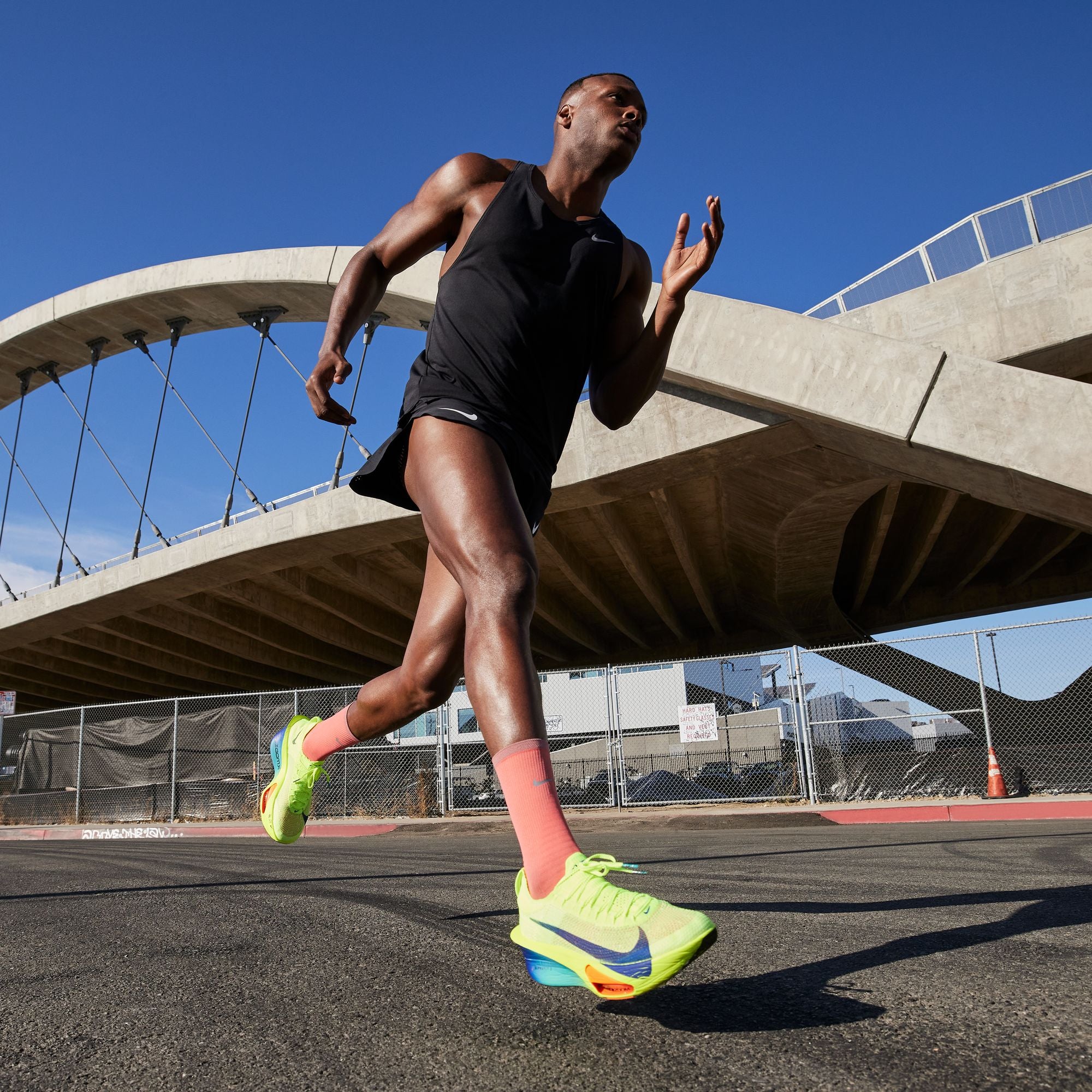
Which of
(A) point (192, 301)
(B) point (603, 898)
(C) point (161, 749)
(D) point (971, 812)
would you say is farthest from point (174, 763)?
(B) point (603, 898)

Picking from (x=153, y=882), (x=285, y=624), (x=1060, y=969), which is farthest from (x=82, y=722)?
(x=1060, y=969)

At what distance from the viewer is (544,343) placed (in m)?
2.25

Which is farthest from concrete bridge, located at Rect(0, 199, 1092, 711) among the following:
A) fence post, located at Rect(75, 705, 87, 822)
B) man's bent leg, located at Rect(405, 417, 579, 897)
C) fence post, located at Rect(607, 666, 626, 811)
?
man's bent leg, located at Rect(405, 417, 579, 897)

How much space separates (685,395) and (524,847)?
1428 centimetres

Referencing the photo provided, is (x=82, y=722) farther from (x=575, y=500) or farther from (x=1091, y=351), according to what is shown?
(x=1091, y=351)

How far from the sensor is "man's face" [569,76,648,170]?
2.39 meters

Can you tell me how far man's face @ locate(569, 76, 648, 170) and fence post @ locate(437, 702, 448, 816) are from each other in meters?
12.8

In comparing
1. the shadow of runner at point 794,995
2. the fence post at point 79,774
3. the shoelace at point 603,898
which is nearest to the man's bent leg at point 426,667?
the shoelace at point 603,898

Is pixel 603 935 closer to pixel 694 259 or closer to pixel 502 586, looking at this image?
pixel 502 586

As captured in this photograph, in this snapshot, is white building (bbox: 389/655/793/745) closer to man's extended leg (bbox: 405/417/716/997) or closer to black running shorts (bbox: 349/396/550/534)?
black running shorts (bbox: 349/396/550/534)

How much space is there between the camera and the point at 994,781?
11.9 meters

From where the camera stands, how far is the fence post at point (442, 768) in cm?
1462

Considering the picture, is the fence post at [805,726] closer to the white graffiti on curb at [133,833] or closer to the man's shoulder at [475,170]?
the white graffiti on curb at [133,833]

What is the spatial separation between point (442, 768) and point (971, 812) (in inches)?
317
